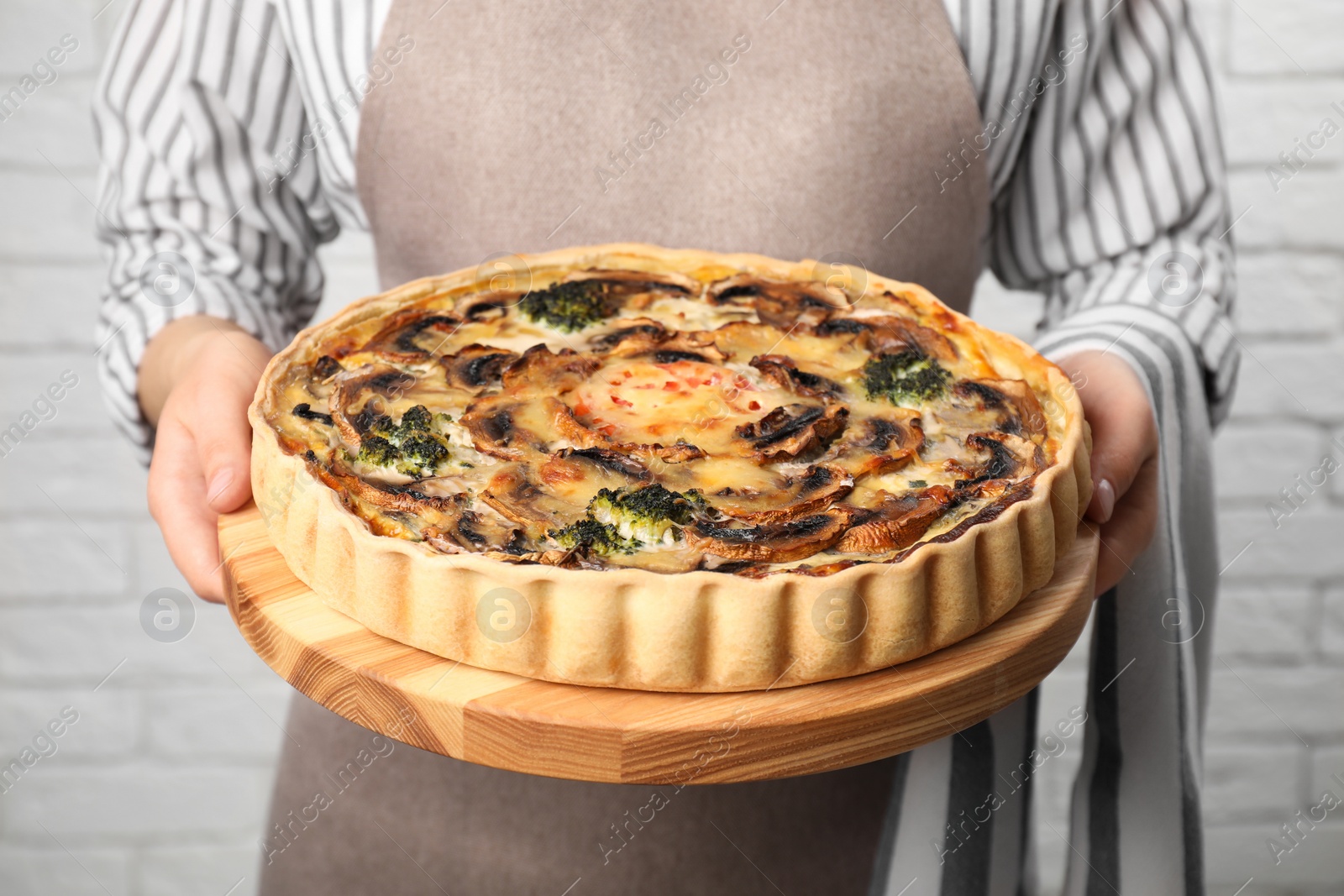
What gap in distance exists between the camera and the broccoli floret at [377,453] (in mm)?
1507

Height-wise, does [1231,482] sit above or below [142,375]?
below

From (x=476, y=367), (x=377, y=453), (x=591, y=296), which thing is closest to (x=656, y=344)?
(x=591, y=296)

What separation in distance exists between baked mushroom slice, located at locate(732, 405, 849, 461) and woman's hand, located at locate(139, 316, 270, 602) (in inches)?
25.4

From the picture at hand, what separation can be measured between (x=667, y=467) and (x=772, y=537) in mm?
190

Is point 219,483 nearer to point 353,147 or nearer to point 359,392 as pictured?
point 359,392

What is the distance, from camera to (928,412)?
1684 millimetres

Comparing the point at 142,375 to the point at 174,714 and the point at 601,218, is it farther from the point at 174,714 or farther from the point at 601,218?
the point at 174,714

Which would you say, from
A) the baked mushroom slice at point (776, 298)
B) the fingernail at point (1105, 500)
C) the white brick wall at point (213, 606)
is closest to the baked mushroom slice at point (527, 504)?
the baked mushroom slice at point (776, 298)

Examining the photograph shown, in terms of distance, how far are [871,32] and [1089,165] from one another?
1.50 feet

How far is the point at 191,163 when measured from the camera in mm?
2023

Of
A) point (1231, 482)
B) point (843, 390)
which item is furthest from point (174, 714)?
point (1231, 482)

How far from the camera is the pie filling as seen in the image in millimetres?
1383

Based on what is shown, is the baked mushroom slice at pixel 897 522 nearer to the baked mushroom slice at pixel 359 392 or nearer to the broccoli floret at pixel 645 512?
the broccoli floret at pixel 645 512

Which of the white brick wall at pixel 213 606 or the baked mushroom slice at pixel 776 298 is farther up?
the baked mushroom slice at pixel 776 298
